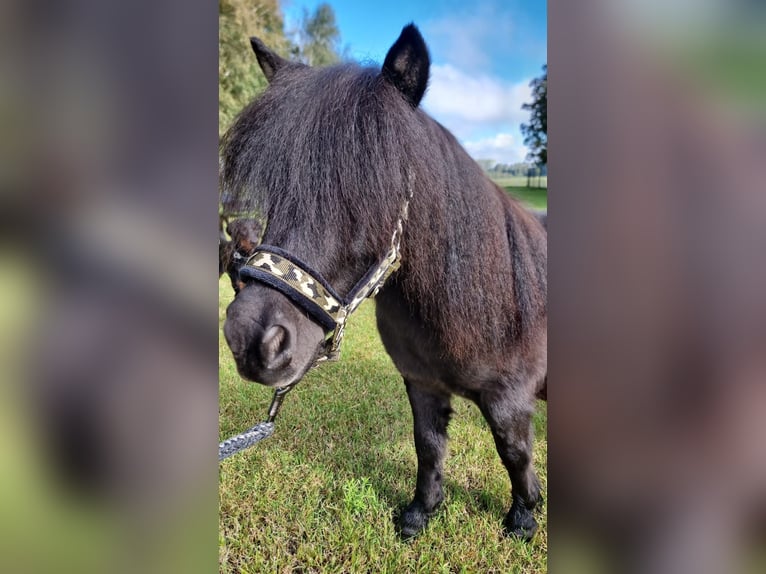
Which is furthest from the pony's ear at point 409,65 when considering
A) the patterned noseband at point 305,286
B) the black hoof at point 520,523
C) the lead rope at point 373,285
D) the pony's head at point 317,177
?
the black hoof at point 520,523

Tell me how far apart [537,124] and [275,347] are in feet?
2.62

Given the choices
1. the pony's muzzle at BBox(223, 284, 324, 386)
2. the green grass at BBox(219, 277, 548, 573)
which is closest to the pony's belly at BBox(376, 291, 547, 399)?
the green grass at BBox(219, 277, 548, 573)

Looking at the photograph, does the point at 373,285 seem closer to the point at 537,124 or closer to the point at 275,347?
the point at 275,347

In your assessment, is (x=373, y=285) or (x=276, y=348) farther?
(x=373, y=285)

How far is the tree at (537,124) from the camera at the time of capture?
3.34 feet

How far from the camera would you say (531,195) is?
1.16 metres

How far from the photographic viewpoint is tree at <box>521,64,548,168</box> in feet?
3.34

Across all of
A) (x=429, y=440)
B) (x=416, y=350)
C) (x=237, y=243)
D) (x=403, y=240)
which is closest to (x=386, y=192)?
(x=403, y=240)
